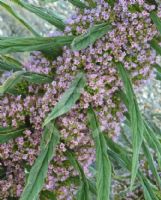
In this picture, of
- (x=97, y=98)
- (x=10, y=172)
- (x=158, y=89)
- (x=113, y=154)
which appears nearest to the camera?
(x=97, y=98)

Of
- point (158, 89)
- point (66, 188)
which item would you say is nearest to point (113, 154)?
point (66, 188)

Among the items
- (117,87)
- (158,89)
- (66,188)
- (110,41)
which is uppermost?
(158,89)

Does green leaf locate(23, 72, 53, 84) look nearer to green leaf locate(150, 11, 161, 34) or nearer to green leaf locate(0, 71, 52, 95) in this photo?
green leaf locate(0, 71, 52, 95)

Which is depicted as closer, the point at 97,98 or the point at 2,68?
the point at 97,98

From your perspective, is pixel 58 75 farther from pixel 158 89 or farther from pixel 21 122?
pixel 158 89

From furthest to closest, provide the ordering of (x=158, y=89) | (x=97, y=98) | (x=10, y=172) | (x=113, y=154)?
(x=158, y=89)
(x=113, y=154)
(x=10, y=172)
(x=97, y=98)

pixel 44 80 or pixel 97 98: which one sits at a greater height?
pixel 44 80

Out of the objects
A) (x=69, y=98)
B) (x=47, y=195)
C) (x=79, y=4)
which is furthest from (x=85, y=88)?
(x=47, y=195)

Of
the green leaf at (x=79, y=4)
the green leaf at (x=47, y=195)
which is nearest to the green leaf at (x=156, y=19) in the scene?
the green leaf at (x=79, y=4)
